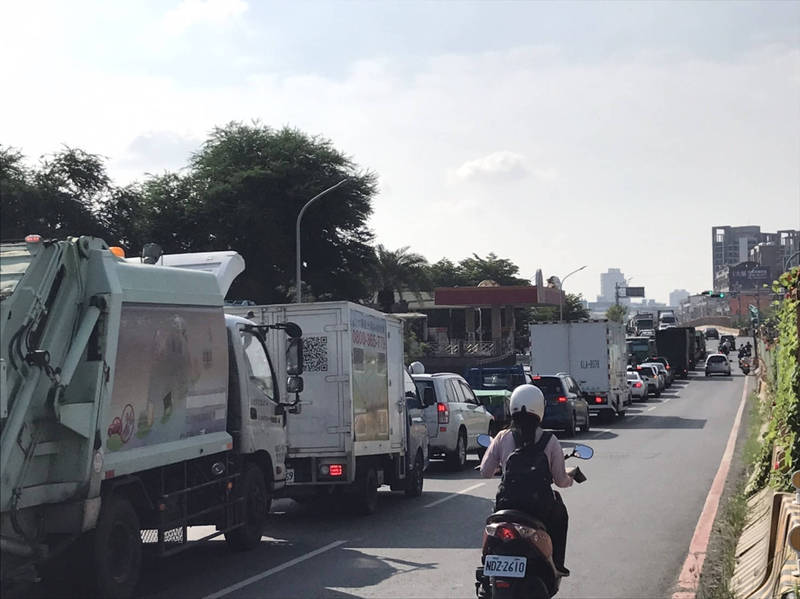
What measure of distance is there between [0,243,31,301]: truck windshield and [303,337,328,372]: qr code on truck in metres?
6.21

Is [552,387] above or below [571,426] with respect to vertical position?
above

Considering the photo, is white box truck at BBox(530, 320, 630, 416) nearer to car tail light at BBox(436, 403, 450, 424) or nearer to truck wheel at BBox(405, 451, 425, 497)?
car tail light at BBox(436, 403, 450, 424)

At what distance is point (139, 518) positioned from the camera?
31.4ft

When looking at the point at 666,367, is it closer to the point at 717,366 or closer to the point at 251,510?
the point at 717,366

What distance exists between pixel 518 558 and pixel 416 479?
10.4 m

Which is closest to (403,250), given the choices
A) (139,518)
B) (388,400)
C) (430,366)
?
(430,366)

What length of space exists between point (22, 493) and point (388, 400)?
8357 millimetres

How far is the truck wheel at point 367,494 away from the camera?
14.6 m

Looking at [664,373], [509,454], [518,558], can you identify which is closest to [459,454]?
[509,454]

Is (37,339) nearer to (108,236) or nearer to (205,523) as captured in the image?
(205,523)

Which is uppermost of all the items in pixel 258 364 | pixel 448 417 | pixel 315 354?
pixel 315 354

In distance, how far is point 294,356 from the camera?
502 inches

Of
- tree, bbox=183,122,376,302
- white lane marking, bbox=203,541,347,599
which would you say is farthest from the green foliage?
tree, bbox=183,122,376,302

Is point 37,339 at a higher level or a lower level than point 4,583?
higher
